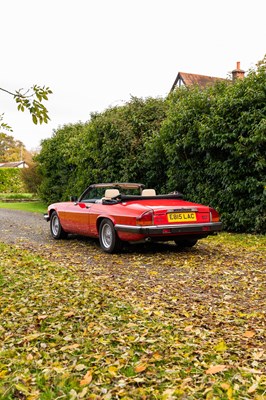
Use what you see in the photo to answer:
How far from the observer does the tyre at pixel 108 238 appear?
297 inches

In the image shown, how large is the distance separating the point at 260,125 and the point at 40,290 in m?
5.84

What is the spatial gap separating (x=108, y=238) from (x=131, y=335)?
4.37 m

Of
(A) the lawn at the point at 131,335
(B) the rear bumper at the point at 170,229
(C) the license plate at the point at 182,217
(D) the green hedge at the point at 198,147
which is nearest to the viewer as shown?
(A) the lawn at the point at 131,335

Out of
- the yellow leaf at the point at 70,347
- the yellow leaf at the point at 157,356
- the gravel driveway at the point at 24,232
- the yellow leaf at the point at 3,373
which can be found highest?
the gravel driveway at the point at 24,232

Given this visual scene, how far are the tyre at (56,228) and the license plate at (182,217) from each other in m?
3.31

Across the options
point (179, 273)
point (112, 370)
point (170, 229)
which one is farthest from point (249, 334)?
point (170, 229)

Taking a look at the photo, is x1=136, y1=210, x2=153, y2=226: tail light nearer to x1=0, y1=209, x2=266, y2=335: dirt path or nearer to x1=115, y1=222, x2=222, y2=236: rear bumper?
x1=115, y1=222, x2=222, y2=236: rear bumper

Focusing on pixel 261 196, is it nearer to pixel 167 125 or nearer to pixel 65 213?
pixel 167 125

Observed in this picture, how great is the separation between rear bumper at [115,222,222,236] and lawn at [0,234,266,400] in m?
0.83

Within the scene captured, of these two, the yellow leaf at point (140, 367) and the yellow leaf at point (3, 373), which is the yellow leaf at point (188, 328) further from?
the yellow leaf at point (3, 373)

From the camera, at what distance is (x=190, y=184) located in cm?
1101

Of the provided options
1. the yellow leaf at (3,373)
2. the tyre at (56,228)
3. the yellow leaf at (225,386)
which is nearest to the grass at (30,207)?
the tyre at (56,228)

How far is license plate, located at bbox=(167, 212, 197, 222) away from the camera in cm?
717

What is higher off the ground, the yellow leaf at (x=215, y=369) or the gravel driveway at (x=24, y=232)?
the gravel driveway at (x=24, y=232)
